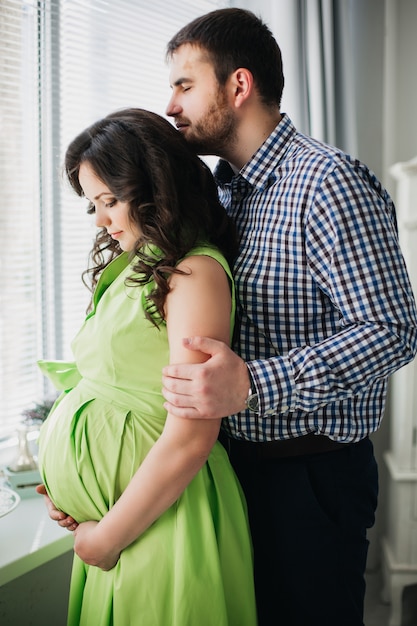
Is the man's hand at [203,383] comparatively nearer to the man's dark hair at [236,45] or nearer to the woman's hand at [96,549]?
the woman's hand at [96,549]

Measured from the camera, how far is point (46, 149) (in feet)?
5.69

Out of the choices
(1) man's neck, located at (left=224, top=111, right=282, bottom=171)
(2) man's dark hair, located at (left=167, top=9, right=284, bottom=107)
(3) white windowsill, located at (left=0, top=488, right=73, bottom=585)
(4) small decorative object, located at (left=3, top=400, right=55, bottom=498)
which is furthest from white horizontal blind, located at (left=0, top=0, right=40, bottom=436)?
(1) man's neck, located at (left=224, top=111, right=282, bottom=171)

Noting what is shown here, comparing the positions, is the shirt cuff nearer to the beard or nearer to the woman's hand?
the woman's hand

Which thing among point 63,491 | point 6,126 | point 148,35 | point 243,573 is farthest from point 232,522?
point 148,35

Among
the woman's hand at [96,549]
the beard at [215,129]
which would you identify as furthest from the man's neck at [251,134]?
the woman's hand at [96,549]

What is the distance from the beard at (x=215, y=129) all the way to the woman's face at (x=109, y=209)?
262 mm

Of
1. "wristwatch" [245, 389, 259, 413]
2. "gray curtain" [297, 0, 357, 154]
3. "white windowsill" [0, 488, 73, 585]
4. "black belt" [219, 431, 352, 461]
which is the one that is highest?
"gray curtain" [297, 0, 357, 154]

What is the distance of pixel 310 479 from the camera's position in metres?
1.25

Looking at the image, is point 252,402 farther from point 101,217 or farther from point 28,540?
point 28,540

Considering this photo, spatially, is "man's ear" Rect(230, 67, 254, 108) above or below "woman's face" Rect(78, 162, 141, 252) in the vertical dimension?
above

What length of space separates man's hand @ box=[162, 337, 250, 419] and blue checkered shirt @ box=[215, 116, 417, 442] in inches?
2.3

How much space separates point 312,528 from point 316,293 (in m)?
0.47

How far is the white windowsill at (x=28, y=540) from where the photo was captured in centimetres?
134

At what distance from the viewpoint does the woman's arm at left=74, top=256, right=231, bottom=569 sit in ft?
3.41
